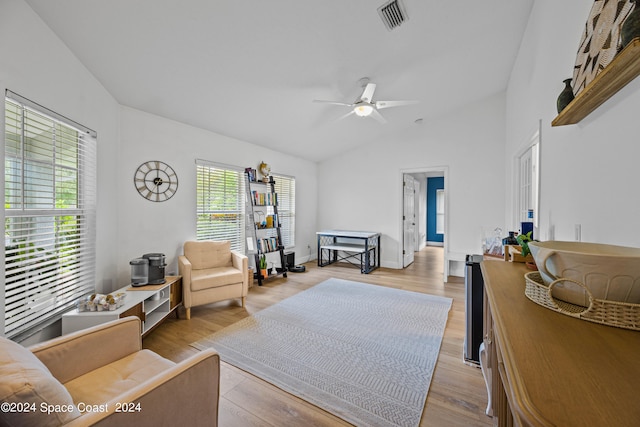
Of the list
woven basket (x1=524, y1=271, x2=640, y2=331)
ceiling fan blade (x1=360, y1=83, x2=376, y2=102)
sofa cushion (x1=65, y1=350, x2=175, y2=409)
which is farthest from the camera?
ceiling fan blade (x1=360, y1=83, x2=376, y2=102)

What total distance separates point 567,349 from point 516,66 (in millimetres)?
4049

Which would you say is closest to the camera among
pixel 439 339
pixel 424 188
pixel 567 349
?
pixel 567 349

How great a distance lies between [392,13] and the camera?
7.55ft

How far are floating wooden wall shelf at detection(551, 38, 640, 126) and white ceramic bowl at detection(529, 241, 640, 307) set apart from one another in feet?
1.83

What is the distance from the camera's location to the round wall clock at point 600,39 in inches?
36.3

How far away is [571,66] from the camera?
1.60 meters

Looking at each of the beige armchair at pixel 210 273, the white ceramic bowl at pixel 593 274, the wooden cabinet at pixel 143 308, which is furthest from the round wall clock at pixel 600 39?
the beige armchair at pixel 210 273

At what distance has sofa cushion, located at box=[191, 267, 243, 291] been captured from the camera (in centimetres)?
306

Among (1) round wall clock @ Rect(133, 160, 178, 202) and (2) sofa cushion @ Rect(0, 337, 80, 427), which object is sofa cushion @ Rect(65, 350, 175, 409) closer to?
(2) sofa cushion @ Rect(0, 337, 80, 427)

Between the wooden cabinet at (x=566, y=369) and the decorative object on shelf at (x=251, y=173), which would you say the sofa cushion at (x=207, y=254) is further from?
the wooden cabinet at (x=566, y=369)

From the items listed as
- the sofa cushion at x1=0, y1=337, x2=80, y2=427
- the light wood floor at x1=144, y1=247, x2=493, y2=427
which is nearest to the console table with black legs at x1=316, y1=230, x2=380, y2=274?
the light wood floor at x1=144, y1=247, x2=493, y2=427

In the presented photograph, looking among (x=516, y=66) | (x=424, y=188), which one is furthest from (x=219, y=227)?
(x=424, y=188)

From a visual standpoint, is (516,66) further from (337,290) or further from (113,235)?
(113,235)

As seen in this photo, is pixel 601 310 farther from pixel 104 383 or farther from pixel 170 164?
pixel 170 164
